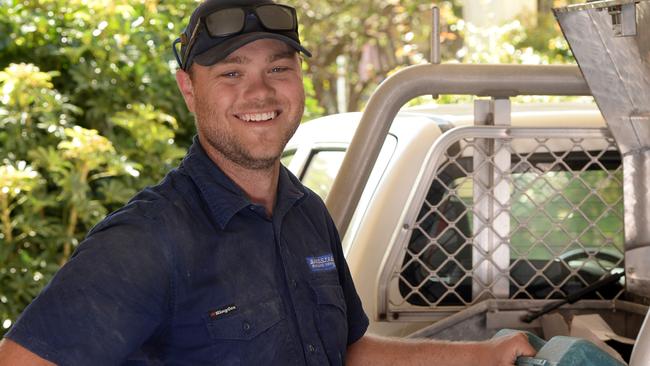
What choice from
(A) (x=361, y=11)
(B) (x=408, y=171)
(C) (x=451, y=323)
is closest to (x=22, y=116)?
(B) (x=408, y=171)

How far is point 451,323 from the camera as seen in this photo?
3457 millimetres

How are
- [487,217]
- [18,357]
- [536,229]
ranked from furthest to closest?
[536,229]
[487,217]
[18,357]

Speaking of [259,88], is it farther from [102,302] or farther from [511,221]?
[511,221]

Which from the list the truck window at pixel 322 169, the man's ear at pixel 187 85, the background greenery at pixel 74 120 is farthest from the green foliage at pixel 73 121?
the man's ear at pixel 187 85

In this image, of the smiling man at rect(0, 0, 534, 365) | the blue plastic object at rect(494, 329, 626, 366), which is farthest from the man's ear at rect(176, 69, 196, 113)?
the blue plastic object at rect(494, 329, 626, 366)

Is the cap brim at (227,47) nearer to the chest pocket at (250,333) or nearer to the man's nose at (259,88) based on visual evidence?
the man's nose at (259,88)

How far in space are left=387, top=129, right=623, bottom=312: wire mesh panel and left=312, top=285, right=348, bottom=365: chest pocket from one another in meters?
0.93

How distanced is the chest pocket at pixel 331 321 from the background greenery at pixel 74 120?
294cm

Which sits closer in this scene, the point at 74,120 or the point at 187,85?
the point at 187,85

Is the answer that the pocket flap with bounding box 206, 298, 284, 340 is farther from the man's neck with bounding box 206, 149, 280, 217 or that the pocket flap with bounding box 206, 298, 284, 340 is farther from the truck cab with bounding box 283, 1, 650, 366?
the truck cab with bounding box 283, 1, 650, 366

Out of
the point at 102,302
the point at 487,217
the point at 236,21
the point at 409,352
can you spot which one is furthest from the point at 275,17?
the point at 487,217

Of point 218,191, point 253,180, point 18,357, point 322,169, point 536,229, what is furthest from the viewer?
point 322,169

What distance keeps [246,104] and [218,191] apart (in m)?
0.21

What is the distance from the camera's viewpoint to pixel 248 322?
2.33 meters
